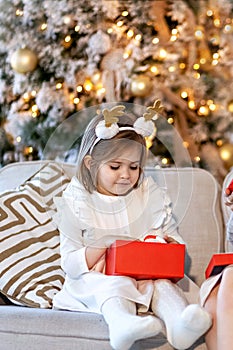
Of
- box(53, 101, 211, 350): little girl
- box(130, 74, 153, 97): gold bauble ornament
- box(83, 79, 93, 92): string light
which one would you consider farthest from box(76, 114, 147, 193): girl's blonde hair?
box(83, 79, 93, 92): string light

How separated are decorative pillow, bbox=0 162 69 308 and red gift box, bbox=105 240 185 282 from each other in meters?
0.23

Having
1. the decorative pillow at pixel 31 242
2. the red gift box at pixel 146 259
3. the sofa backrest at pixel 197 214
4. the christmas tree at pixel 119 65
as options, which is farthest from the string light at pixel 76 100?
the red gift box at pixel 146 259

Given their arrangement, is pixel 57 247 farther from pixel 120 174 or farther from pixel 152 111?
pixel 152 111

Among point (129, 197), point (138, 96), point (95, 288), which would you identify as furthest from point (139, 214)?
point (138, 96)

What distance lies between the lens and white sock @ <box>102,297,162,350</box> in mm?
1401

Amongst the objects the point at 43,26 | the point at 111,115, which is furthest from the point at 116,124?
the point at 43,26

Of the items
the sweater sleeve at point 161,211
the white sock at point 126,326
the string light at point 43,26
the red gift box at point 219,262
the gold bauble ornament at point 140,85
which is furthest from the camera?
the string light at point 43,26

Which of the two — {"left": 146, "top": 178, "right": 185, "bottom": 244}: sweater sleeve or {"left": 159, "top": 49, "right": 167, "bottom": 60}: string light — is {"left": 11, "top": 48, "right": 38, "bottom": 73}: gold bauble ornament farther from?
{"left": 146, "top": 178, "right": 185, "bottom": 244}: sweater sleeve

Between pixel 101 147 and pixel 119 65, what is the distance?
1.29 meters

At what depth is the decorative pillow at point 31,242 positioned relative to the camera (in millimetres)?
1813

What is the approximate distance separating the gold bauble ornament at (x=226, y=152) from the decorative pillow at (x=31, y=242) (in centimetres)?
114

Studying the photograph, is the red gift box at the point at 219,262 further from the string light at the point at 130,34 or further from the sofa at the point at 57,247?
the string light at the point at 130,34

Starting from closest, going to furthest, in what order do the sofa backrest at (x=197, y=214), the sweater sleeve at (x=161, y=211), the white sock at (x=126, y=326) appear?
the white sock at (x=126, y=326)
the sweater sleeve at (x=161, y=211)
the sofa backrest at (x=197, y=214)

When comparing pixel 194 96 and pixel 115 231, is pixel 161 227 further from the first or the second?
pixel 194 96
